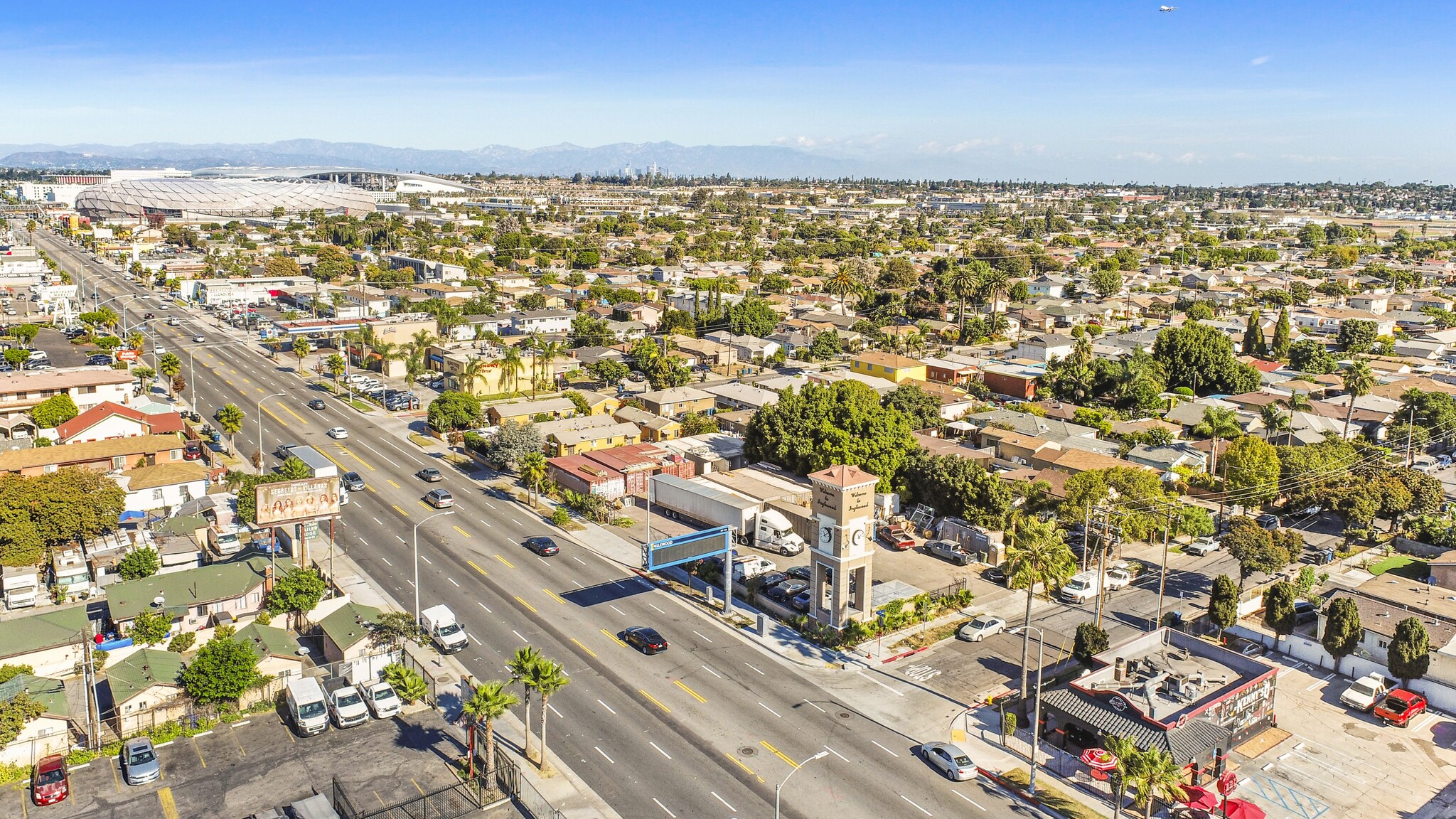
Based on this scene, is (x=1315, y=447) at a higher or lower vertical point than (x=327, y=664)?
higher

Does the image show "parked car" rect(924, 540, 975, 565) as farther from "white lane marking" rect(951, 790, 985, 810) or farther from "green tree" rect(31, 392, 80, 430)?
"green tree" rect(31, 392, 80, 430)

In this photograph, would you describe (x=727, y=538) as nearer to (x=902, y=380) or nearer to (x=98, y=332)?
(x=902, y=380)

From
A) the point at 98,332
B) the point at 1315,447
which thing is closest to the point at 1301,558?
the point at 1315,447

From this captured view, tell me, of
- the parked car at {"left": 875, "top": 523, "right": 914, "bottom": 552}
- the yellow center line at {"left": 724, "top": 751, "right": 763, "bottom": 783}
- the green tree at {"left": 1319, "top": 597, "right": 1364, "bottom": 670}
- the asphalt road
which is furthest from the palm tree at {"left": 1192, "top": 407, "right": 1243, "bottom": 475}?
the yellow center line at {"left": 724, "top": 751, "right": 763, "bottom": 783}

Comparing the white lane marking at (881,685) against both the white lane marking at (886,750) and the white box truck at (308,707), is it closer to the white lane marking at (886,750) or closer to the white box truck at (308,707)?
the white lane marking at (886,750)

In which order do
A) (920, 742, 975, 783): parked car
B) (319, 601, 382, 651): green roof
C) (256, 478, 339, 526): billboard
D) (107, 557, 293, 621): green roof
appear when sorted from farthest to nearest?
1. (256, 478, 339, 526): billboard
2. (107, 557, 293, 621): green roof
3. (319, 601, 382, 651): green roof
4. (920, 742, 975, 783): parked car

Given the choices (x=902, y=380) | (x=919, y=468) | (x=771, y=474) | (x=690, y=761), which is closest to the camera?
(x=690, y=761)
